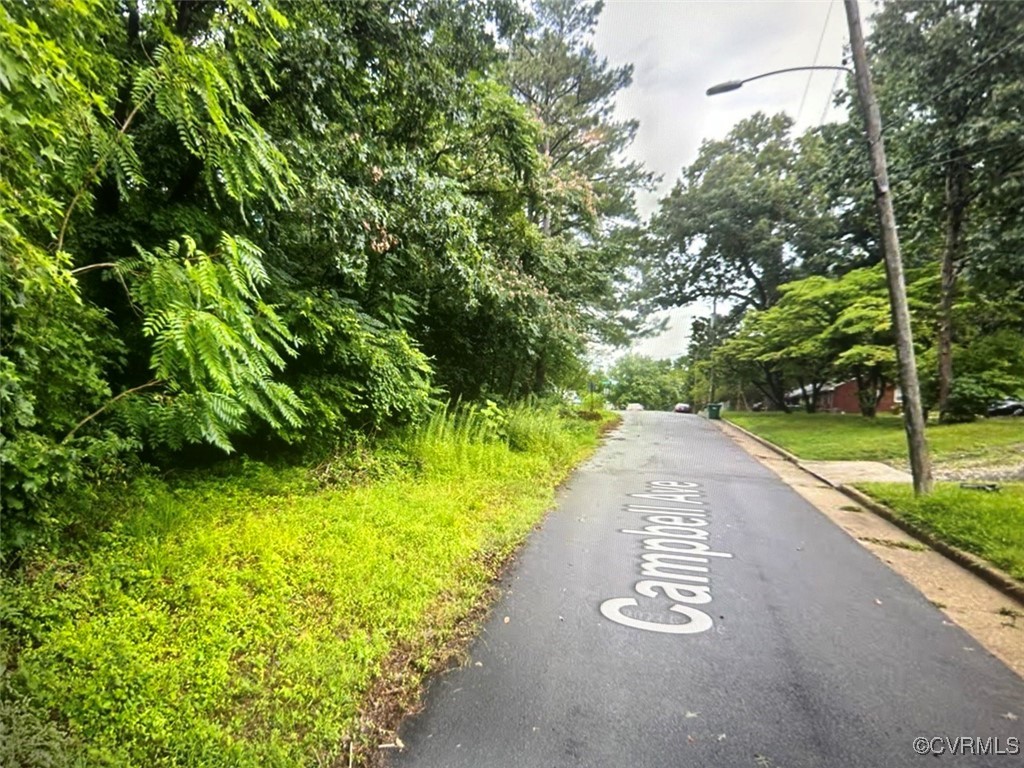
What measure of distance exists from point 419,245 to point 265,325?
2567mm

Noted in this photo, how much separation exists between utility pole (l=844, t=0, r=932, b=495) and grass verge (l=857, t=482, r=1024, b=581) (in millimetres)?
365

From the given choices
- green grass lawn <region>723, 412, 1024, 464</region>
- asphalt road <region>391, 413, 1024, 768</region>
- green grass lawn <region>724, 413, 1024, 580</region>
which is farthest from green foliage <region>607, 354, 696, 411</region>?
asphalt road <region>391, 413, 1024, 768</region>

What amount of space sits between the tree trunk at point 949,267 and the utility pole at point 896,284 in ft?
24.3

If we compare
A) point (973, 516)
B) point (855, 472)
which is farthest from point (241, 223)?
point (855, 472)

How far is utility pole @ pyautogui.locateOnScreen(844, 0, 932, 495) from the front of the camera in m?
5.82

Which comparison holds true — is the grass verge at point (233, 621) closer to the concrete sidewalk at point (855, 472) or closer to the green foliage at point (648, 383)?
the concrete sidewalk at point (855, 472)

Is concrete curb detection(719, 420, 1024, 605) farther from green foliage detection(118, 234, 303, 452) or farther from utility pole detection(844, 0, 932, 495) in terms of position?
green foliage detection(118, 234, 303, 452)

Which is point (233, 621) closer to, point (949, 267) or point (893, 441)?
point (893, 441)

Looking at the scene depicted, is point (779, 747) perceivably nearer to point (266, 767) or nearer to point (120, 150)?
point (266, 767)

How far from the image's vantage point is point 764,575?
3.71m

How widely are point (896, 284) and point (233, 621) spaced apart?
24.8ft

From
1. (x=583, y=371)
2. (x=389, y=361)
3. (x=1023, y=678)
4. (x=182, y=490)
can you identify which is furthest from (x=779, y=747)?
(x=583, y=371)

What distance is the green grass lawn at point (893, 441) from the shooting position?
353 inches

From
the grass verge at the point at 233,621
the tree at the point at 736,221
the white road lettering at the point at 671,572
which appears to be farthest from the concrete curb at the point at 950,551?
the tree at the point at 736,221
